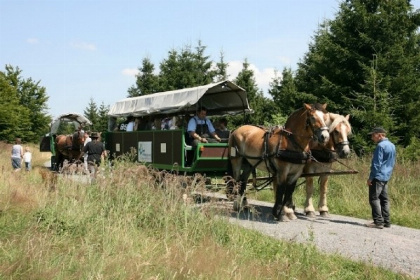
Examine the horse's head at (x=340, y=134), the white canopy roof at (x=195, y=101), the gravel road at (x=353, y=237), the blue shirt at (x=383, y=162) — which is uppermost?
the white canopy roof at (x=195, y=101)

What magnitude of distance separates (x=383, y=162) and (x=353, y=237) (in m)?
1.69

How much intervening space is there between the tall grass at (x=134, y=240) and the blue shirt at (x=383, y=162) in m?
2.83

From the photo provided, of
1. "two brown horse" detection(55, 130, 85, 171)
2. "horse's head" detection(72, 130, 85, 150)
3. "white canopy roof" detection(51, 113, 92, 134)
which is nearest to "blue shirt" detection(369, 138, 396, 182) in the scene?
"two brown horse" detection(55, 130, 85, 171)

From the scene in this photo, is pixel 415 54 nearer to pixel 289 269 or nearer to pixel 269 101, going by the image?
pixel 269 101

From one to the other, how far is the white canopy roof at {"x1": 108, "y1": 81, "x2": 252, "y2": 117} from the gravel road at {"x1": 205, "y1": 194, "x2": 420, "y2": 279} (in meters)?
3.15

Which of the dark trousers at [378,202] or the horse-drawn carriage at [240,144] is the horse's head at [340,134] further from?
the dark trousers at [378,202]

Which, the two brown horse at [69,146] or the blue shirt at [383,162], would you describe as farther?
the two brown horse at [69,146]

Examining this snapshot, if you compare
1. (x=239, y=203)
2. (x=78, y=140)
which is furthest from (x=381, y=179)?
(x=78, y=140)

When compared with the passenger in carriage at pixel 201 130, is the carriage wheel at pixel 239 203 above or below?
below

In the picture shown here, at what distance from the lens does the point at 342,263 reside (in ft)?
20.0

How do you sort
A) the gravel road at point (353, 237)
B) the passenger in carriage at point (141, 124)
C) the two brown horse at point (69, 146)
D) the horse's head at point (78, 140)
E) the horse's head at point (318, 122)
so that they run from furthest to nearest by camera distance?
the two brown horse at point (69, 146)
the horse's head at point (78, 140)
the passenger in carriage at point (141, 124)
the horse's head at point (318, 122)
the gravel road at point (353, 237)

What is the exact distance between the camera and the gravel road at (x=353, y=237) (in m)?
6.35

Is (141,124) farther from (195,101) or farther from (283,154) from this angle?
(283,154)

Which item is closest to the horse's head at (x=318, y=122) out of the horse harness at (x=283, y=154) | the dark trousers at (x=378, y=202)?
the horse harness at (x=283, y=154)
